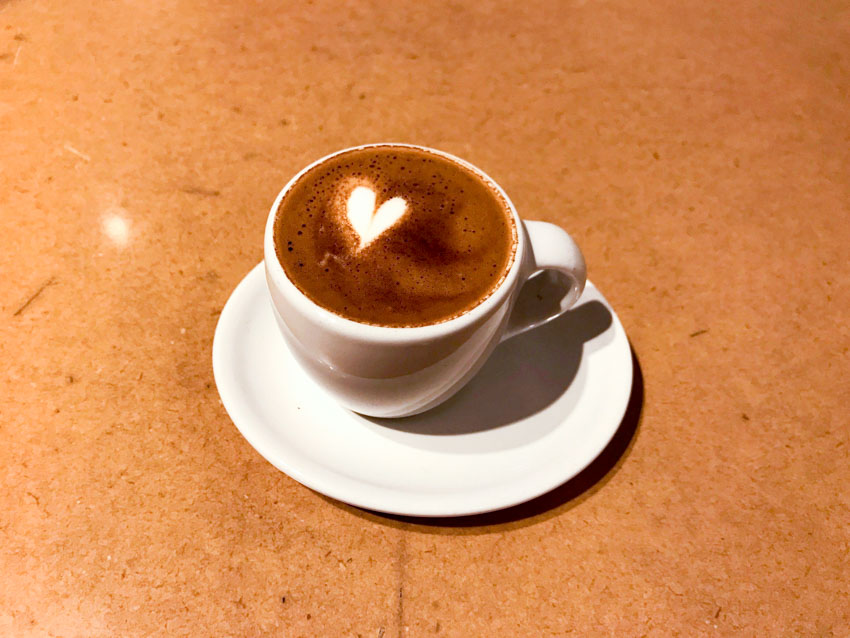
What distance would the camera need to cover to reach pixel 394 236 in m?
0.56

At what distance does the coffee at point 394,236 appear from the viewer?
0.52 m

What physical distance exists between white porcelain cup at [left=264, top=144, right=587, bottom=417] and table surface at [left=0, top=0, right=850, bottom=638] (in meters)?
0.12

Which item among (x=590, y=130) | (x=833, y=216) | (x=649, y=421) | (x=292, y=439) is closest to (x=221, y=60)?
(x=590, y=130)

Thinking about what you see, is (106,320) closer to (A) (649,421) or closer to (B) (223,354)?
(B) (223,354)

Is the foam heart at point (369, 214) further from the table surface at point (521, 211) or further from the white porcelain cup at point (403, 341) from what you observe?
the table surface at point (521, 211)

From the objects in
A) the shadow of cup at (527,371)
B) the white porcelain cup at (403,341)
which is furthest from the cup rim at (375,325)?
the shadow of cup at (527,371)

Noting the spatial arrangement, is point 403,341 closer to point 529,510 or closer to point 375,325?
point 375,325

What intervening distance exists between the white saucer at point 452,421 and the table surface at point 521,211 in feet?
0.18

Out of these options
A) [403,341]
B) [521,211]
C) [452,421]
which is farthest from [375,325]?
[521,211]

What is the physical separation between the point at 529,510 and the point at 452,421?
0.11 metres

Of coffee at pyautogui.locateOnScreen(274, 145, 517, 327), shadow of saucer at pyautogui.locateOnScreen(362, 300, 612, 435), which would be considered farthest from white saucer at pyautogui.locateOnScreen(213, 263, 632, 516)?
coffee at pyautogui.locateOnScreen(274, 145, 517, 327)

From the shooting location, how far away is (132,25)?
1.04 meters

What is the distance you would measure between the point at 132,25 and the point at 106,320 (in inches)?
23.8

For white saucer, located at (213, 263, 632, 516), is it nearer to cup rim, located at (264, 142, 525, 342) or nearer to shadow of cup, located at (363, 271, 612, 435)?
shadow of cup, located at (363, 271, 612, 435)
